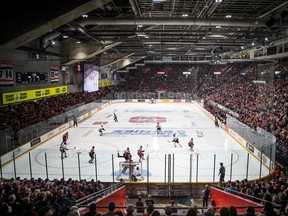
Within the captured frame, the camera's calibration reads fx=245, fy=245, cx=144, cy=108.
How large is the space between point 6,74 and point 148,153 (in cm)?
1206

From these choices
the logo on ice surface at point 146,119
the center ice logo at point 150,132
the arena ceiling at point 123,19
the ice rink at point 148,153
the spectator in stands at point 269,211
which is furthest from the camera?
the logo on ice surface at point 146,119

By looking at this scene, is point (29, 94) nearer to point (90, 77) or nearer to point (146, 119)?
point (90, 77)

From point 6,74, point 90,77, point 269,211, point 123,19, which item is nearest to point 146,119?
point 90,77

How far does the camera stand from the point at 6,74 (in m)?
18.3

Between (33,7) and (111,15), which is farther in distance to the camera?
(111,15)

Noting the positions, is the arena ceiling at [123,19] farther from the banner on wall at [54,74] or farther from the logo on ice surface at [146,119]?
the logo on ice surface at [146,119]

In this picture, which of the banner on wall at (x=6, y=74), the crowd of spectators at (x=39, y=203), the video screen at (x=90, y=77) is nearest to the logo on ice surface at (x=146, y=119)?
the video screen at (x=90, y=77)

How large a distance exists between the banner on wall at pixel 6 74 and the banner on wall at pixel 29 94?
2.94ft

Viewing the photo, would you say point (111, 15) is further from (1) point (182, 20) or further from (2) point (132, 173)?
(2) point (132, 173)

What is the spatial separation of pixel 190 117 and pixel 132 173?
19.8 metres

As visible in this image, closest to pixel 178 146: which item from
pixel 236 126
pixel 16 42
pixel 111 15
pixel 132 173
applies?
pixel 236 126

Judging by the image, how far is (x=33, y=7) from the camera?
299 inches

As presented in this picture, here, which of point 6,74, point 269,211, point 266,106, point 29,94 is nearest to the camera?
point 269,211

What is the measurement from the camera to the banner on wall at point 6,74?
17.8 m
